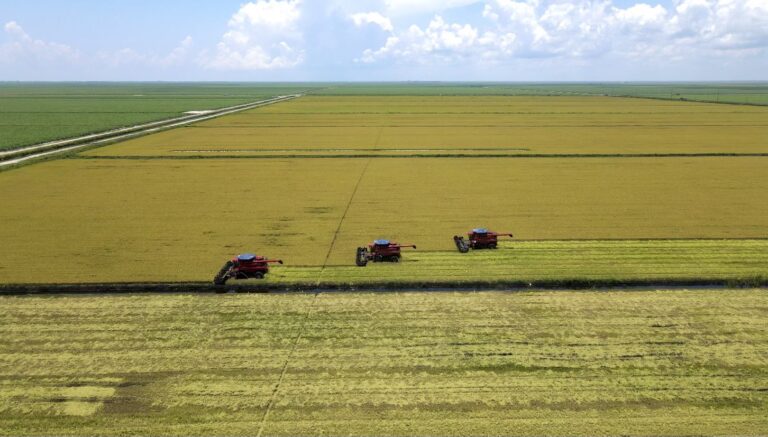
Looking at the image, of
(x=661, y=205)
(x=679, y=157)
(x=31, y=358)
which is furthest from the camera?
(x=679, y=157)

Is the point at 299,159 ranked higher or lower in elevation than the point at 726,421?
higher

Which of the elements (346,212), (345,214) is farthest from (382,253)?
(346,212)

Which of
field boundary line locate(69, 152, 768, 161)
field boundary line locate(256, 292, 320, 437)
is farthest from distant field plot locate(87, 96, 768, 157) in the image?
field boundary line locate(256, 292, 320, 437)

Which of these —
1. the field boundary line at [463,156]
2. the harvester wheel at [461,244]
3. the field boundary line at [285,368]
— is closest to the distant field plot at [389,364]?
the field boundary line at [285,368]

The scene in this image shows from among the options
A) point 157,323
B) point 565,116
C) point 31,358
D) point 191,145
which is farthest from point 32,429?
point 565,116

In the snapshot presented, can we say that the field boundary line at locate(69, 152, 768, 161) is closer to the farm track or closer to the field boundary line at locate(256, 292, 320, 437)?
the farm track

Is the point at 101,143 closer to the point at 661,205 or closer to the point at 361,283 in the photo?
the point at 361,283

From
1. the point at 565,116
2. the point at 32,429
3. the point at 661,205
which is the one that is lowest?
the point at 32,429
